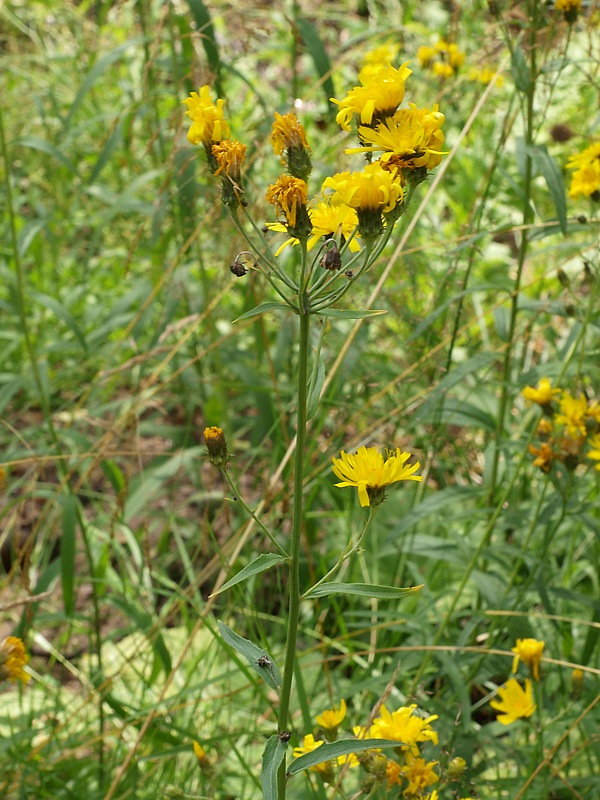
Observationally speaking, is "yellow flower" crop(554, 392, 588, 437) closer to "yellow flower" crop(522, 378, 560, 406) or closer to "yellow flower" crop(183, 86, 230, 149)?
"yellow flower" crop(522, 378, 560, 406)

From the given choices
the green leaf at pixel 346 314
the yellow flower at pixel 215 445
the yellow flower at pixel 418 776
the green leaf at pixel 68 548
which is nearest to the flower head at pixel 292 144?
the green leaf at pixel 346 314

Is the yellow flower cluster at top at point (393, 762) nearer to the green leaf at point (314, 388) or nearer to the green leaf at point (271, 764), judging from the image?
the green leaf at point (271, 764)

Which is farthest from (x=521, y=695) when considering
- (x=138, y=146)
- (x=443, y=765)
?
(x=138, y=146)

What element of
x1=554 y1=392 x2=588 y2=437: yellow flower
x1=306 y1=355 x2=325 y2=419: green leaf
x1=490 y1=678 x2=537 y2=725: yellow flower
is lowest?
x1=490 y1=678 x2=537 y2=725: yellow flower

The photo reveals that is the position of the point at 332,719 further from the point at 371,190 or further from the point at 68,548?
the point at 68,548

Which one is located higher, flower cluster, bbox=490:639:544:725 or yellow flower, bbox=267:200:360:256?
yellow flower, bbox=267:200:360:256

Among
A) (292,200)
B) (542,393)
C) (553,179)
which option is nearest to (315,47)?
(553,179)

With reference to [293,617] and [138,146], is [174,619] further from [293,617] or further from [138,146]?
[138,146]

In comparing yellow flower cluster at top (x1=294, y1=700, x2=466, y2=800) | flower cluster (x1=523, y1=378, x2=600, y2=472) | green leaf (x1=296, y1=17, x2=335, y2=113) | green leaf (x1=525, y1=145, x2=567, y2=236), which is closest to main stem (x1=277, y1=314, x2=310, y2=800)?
yellow flower cluster at top (x1=294, y1=700, x2=466, y2=800)
